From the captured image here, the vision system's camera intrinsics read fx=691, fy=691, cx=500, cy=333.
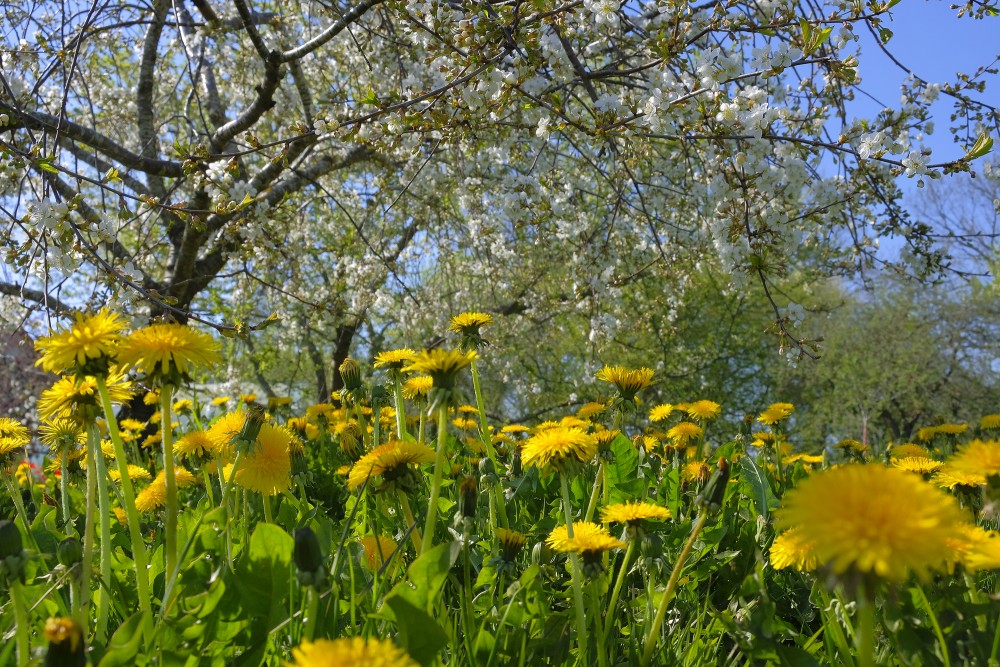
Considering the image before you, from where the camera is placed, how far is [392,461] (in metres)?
1.02

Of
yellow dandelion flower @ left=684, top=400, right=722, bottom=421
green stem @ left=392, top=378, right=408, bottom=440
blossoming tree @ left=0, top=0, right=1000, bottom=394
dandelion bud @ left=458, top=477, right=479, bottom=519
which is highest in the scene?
blossoming tree @ left=0, top=0, right=1000, bottom=394

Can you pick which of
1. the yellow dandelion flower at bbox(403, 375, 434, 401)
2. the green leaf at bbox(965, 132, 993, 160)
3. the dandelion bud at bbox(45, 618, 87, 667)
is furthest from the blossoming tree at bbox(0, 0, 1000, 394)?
the dandelion bud at bbox(45, 618, 87, 667)

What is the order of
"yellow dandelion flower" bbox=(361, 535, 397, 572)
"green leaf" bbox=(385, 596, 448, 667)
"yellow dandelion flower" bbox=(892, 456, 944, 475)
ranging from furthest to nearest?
"yellow dandelion flower" bbox=(892, 456, 944, 475) < "yellow dandelion flower" bbox=(361, 535, 397, 572) < "green leaf" bbox=(385, 596, 448, 667)

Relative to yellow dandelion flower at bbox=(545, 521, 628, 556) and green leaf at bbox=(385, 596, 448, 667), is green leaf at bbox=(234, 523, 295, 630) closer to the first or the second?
green leaf at bbox=(385, 596, 448, 667)

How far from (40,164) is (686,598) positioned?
1836mm

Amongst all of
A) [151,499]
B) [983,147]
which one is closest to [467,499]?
[151,499]

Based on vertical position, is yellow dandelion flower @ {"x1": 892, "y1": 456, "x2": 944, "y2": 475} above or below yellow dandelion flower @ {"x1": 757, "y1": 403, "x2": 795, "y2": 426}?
below

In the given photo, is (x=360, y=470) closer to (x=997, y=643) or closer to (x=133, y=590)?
(x=133, y=590)

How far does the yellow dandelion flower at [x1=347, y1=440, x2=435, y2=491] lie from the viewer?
3.35 feet

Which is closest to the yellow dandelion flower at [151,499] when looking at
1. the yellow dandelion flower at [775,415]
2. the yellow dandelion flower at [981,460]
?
the yellow dandelion flower at [981,460]

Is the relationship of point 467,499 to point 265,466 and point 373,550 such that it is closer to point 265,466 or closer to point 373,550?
point 373,550

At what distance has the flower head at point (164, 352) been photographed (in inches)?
34.3

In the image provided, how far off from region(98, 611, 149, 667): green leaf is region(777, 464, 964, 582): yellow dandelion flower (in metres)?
0.66

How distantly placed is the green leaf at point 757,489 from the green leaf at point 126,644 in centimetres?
114
